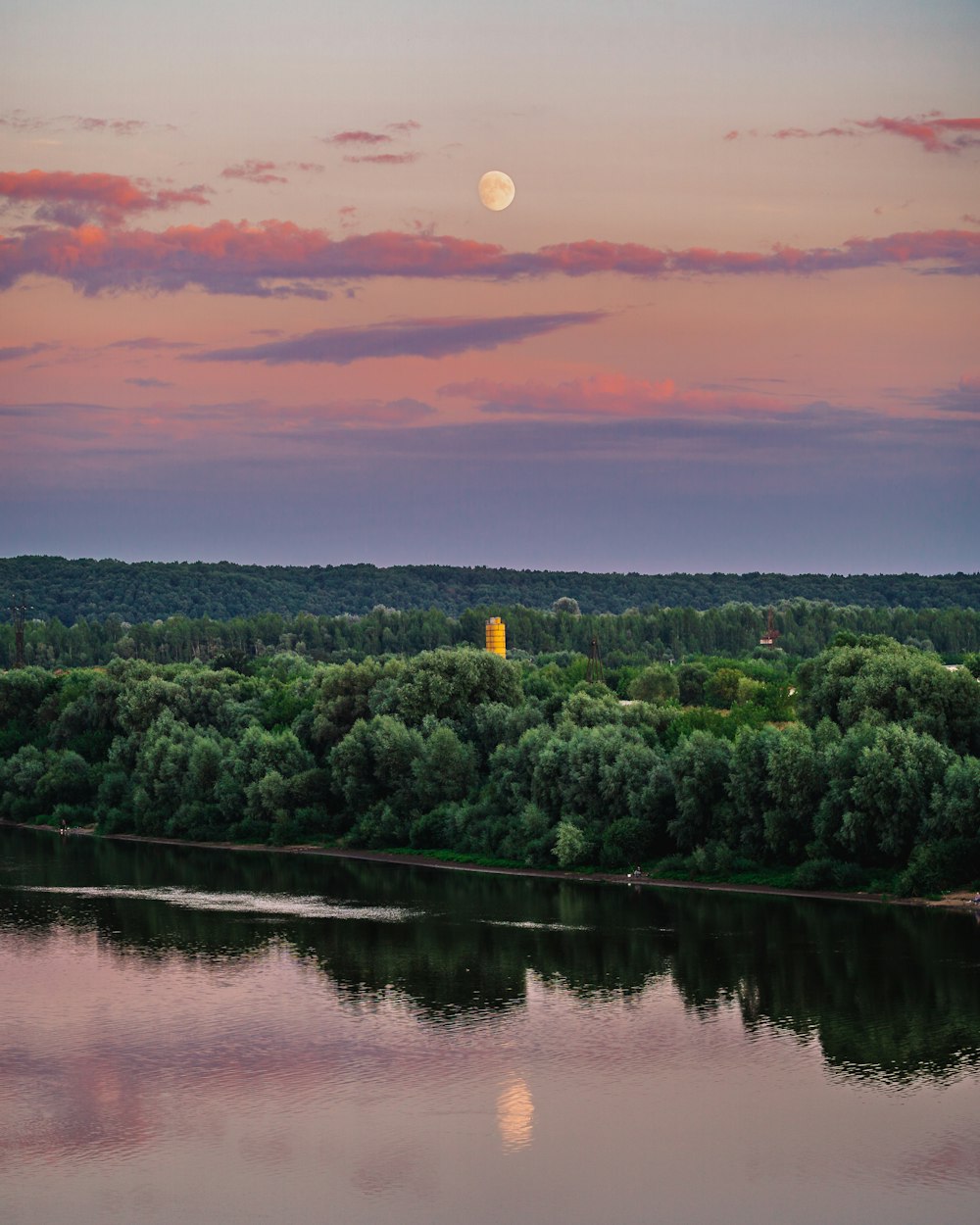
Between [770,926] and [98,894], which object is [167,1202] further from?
[98,894]

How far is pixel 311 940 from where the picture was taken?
4650 cm

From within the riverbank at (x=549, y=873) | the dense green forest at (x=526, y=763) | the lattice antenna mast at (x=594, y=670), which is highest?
the lattice antenna mast at (x=594, y=670)

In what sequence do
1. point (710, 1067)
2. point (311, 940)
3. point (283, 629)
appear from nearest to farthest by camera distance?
point (710, 1067), point (311, 940), point (283, 629)

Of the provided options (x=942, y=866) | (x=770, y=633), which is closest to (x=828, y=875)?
(x=942, y=866)

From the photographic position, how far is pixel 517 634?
150250 mm

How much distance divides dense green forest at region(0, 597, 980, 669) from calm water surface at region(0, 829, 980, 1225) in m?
88.3

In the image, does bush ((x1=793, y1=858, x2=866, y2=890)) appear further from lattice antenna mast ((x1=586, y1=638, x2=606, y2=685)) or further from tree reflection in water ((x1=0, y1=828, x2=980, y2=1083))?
lattice antenna mast ((x1=586, y1=638, x2=606, y2=685))

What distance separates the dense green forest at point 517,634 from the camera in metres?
140

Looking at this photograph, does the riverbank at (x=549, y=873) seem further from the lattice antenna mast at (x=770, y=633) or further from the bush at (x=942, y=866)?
the lattice antenna mast at (x=770, y=633)

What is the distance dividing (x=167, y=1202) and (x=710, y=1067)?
1187 centimetres

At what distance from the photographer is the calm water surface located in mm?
27062

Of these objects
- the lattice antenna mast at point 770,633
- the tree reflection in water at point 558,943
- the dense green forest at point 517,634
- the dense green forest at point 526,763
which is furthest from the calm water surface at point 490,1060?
the dense green forest at point 517,634

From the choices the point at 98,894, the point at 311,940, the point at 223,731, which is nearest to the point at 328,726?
the point at 223,731

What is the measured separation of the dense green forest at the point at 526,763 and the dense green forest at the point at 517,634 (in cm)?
5211
